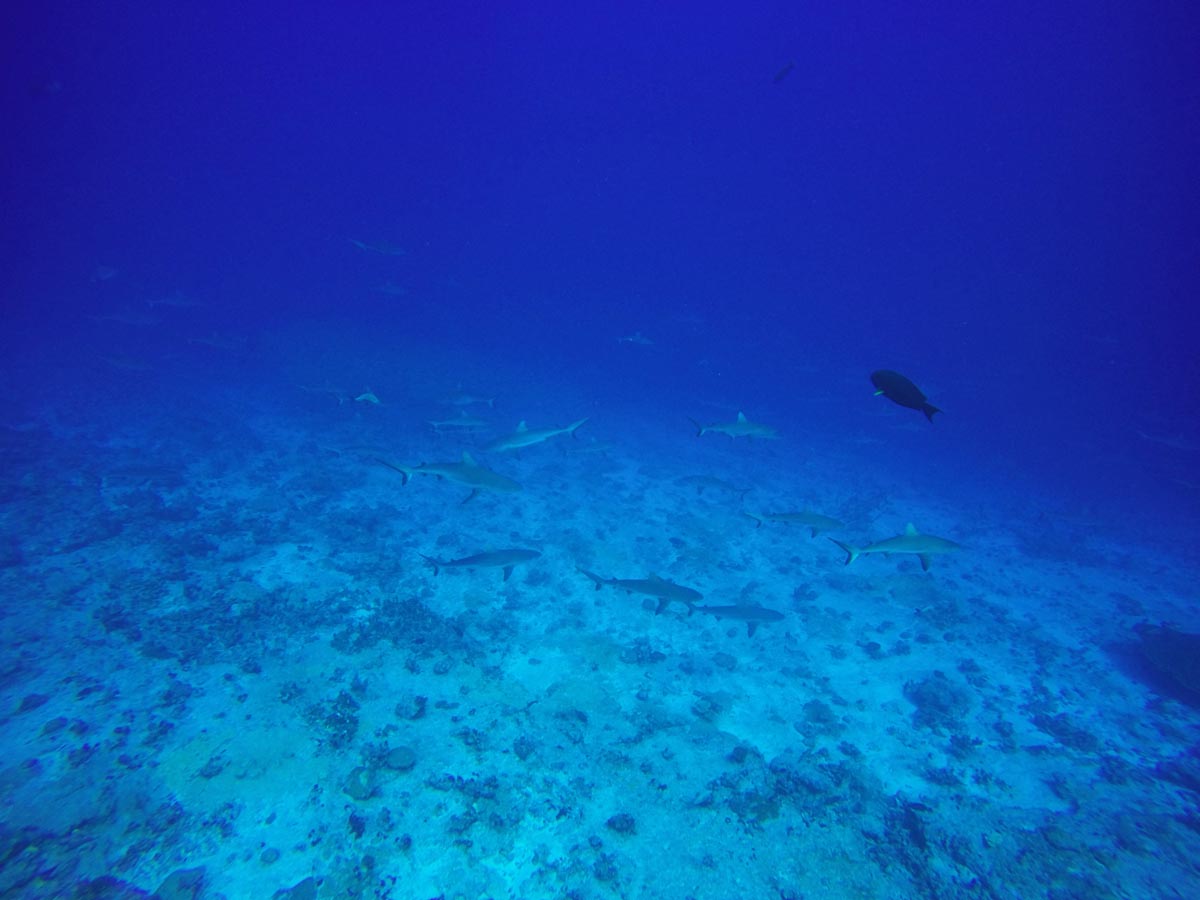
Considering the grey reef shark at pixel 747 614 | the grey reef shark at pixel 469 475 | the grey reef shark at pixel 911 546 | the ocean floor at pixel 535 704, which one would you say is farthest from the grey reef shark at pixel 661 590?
the grey reef shark at pixel 911 546

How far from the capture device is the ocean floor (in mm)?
5461

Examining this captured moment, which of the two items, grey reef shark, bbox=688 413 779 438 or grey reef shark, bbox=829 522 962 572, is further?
grey reef shark, bbox=688 413 779 438

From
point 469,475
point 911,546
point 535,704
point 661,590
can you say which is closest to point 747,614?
point 661,590

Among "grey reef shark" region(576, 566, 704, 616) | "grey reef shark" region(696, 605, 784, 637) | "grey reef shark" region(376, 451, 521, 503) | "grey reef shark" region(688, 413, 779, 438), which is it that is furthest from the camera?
"grey reef shark" region(688, 413, 779, 438)

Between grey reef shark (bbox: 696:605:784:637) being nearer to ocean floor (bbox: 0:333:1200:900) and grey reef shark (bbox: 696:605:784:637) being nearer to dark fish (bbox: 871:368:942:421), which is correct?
ocean floor (bbox: 0:333:1200:900)

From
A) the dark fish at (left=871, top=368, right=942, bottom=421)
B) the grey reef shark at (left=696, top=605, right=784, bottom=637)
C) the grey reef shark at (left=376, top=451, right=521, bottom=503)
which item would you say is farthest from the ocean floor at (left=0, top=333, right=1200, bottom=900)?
the dark fish at (left=871, top=368, right=942, bottom=421)

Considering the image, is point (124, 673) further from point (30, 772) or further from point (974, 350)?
point (974, 350)

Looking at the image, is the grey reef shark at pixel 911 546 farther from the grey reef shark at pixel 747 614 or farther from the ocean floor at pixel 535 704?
the ocean floor at pixel 535 704

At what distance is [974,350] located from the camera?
5966 centimetres

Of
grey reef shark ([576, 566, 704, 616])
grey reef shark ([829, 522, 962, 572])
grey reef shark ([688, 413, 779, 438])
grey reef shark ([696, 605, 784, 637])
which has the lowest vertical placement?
grey reef shark ([696, 605, 784, 637])

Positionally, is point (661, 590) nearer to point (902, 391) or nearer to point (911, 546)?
point (911, 546)

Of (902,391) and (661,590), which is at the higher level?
(902,391)

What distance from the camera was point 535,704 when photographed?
25.6 feet

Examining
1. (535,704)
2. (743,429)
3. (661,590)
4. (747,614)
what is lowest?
(535,704)
